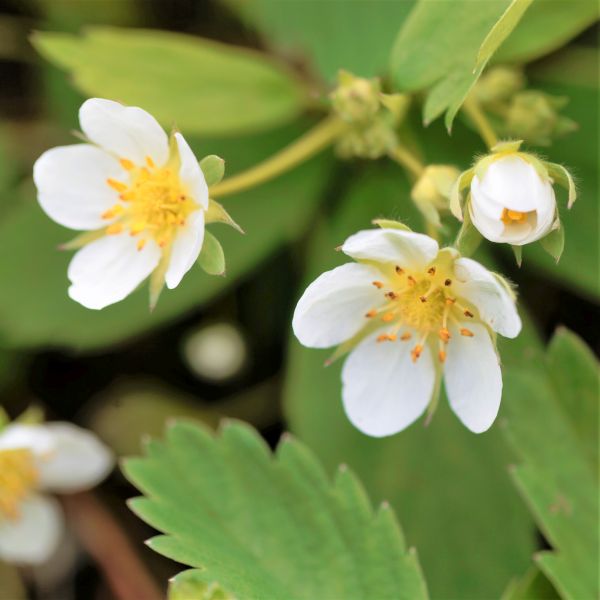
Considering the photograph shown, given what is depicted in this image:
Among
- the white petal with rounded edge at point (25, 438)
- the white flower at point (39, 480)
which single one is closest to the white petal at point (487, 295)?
the white petal with rounded edge at point (25, 438)

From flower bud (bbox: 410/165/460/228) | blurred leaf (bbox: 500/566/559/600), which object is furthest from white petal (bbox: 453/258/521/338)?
blurred leaf (bbox: 500/566/559/600)

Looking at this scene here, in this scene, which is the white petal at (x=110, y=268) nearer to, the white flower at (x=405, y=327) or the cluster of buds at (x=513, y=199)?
the white flower at (x=405, y=327)

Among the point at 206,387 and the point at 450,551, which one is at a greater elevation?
the point at 206,387

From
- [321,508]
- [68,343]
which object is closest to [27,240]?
[68,343]

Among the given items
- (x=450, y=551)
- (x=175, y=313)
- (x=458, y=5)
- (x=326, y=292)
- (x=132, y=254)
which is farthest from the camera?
(x=175, y=313)

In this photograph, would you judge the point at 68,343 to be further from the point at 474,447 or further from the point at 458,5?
the point at 458,5

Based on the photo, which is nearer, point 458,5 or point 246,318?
point 458,5

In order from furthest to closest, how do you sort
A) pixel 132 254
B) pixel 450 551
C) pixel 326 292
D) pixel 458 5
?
1. pixel 450 551
2. pixel 132 254
3. pixel 458 5
4. pixel 326 292
